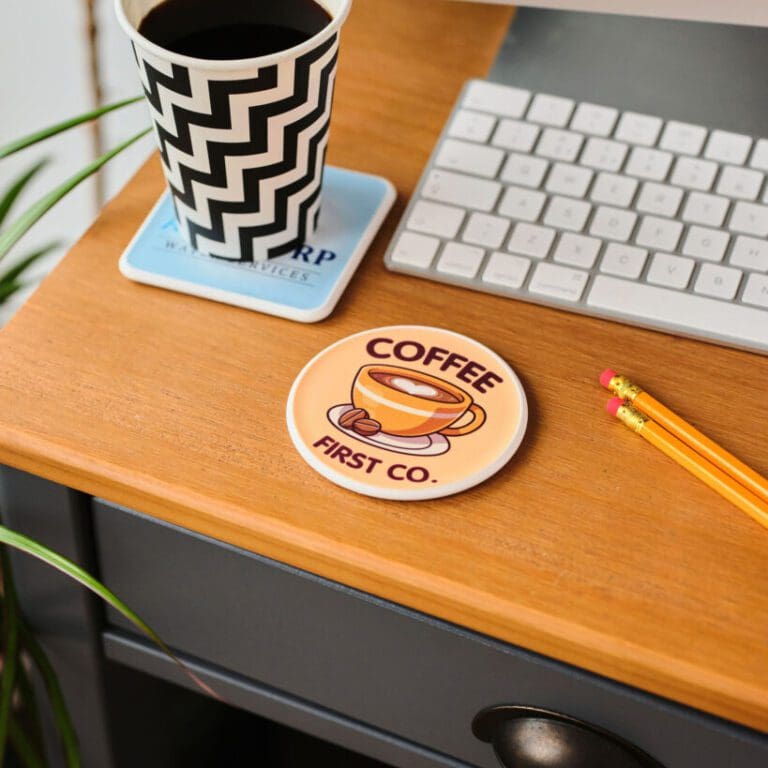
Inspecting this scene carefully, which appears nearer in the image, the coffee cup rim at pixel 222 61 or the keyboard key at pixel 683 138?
the coffee cup rim at pixel 222 61

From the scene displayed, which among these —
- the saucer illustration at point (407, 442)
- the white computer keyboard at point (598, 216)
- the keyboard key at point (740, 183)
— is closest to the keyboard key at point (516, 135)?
the white computer keyboard at point (598, 216)

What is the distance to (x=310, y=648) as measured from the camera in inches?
19.5

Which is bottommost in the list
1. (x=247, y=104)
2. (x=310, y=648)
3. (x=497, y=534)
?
(x=310, y=648)

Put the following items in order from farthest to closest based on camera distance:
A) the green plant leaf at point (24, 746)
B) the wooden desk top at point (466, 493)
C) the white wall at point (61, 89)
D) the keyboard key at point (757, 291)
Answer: the white wall at point (61, 89)
the green plant leaf at point (24, 746)
the keyboard key at point (757, 291)
the wooden desk top at point (466, 493)

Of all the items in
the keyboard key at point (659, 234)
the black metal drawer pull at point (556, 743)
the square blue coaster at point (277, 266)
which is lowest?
the black metal drawer pull at point (556, 743)

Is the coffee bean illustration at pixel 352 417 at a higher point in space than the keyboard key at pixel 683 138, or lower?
lower

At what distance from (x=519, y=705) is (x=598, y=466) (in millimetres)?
113

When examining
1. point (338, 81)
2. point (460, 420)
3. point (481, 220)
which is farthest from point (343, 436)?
point (338, 81)

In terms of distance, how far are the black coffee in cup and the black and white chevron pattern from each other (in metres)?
0.04

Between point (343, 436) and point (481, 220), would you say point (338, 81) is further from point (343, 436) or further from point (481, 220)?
point (343, 436)

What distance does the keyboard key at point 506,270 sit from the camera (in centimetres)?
52

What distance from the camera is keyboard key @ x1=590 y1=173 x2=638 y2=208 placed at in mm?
548

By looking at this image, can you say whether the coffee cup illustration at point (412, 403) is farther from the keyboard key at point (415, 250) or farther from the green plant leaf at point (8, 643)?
the green plant leaf at point (8, 643)

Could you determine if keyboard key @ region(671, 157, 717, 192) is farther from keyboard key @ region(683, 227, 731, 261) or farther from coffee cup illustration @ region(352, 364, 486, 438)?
coffee cup illustration @ region(352, 364, 486, 438)
